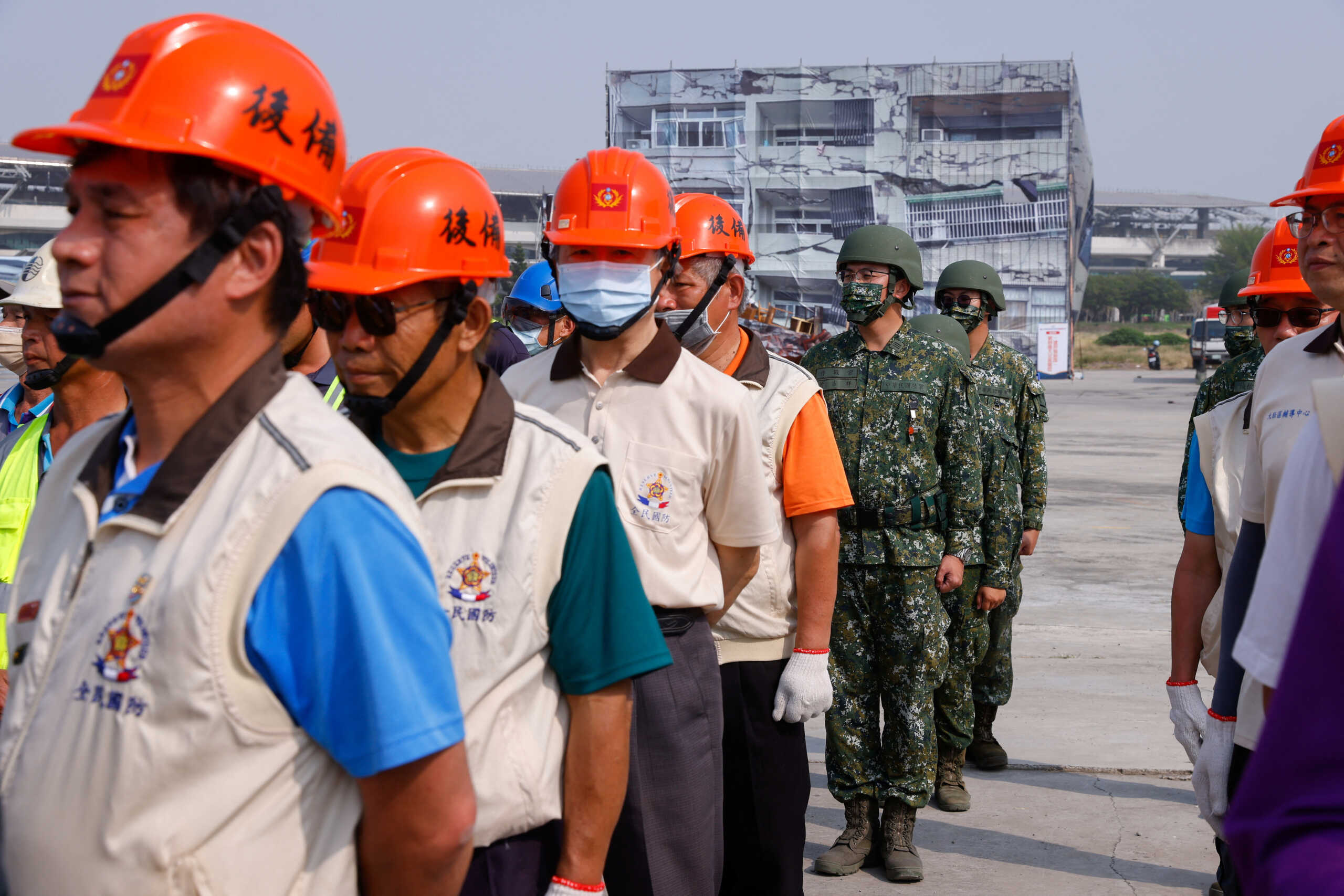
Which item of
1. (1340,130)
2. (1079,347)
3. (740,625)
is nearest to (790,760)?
(740,625)

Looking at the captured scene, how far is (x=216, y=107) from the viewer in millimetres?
1443

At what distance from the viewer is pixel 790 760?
386 cm

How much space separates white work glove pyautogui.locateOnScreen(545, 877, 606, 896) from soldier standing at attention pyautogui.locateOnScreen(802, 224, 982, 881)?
2.81 meters

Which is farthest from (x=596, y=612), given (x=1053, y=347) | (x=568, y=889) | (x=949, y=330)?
(x=1053, y=347)

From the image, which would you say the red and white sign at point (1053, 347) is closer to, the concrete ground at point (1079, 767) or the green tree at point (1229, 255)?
the concrete ground at point (1079, 767)

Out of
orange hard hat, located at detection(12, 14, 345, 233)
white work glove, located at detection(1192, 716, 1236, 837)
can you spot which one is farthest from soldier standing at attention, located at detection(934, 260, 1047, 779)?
orange hard hat, located at detection(12, 14, 345, 233)

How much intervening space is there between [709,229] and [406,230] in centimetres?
222

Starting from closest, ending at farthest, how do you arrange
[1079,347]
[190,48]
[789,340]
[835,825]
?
[190,48]
[835,825]
[789,340]
[1079,347]

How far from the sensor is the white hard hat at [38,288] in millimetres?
3781

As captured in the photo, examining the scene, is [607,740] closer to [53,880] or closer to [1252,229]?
[53,880]

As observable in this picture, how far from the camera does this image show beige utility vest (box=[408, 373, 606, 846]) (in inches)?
78.9

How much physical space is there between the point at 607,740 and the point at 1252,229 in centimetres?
13349

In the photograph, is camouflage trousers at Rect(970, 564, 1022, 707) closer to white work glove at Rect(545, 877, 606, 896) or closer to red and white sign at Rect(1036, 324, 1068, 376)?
white work glove at Rect(545, 877, 606, 896)

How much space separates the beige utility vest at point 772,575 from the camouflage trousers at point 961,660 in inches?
80.1
